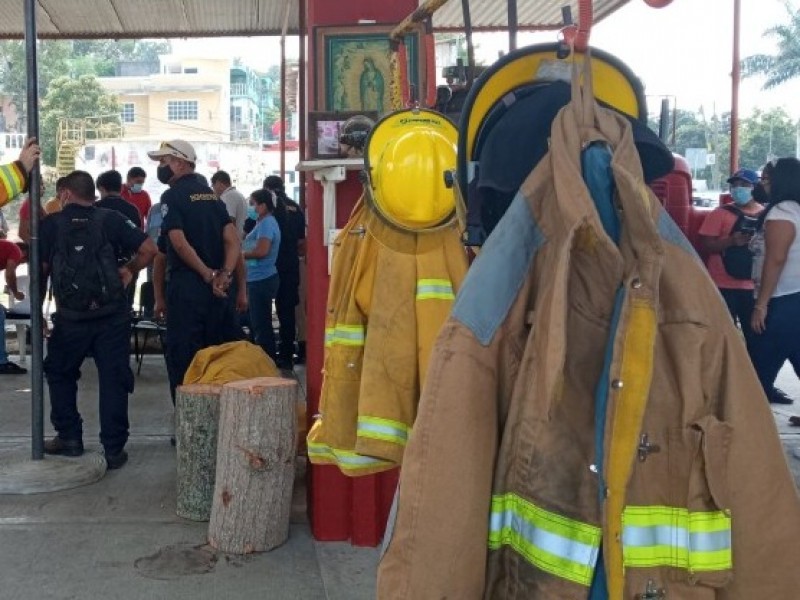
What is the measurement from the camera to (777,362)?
6.26m

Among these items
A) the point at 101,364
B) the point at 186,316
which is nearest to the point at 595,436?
the point at 101,364

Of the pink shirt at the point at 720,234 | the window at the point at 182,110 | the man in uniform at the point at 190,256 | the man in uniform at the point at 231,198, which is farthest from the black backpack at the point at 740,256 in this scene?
the window at the point at 182,110

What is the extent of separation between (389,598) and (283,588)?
8.66 feet

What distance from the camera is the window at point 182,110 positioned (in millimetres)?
68750

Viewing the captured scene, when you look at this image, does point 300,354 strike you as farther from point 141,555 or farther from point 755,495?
point 755,495

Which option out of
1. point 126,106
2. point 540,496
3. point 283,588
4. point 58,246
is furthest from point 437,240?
Answer: point 126,106

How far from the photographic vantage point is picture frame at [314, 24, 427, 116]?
14.2 feet

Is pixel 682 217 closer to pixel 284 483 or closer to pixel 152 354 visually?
pixel 284 483

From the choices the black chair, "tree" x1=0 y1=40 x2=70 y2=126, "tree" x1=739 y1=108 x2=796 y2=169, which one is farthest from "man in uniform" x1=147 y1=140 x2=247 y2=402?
"tree" x1=0 y1=40 x2=70 y2=126

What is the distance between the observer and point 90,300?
18.7ft

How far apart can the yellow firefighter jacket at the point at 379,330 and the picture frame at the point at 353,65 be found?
1324 millimetres

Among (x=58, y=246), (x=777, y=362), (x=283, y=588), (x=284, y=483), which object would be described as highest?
(x=58, y=246)

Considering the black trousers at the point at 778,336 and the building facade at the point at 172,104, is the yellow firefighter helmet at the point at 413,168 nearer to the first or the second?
the black trousers at the point at 778,336

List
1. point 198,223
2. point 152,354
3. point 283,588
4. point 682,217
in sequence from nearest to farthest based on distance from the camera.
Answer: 1. point 283,588
2. point 198,223
3. point 682,217
4. point 152,354
